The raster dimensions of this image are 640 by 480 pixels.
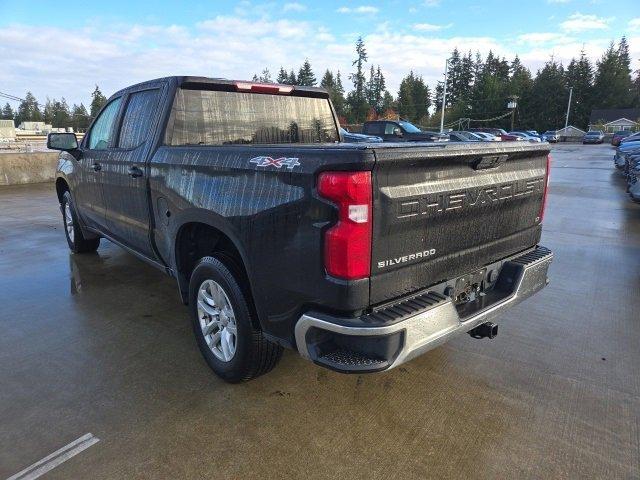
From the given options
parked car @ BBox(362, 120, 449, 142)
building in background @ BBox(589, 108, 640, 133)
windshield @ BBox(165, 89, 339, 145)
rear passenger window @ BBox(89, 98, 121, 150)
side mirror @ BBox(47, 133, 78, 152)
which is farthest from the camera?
building in background @ BBox(589, 108, 640, 133)

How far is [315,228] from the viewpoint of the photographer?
2.20 metres

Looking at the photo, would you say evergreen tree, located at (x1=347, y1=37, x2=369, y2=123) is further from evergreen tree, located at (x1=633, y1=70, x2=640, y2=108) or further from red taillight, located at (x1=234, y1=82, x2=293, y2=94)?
red taillight, located at (x1=234, y1=82, x2=293, y2=94)

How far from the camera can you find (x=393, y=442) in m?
2.53

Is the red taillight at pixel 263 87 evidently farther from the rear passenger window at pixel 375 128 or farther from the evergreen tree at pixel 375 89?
the evergreen tree at pixel 375 89

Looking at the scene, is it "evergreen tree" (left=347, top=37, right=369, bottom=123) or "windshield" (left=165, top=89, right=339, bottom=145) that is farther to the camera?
"evergreen tree" (left=347, top=37, right=369, bottom=123)

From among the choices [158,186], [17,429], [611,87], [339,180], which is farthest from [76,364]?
[611,87]

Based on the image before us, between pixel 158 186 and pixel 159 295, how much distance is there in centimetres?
165

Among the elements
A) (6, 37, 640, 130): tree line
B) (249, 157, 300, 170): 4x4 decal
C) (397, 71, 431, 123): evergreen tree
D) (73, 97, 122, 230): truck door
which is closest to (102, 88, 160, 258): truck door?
(73, 97, 122, 230): truck door

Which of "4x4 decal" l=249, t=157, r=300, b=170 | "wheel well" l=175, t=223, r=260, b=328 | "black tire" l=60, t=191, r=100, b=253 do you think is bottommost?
"black tire" l=60, t=191, r=100, b=253

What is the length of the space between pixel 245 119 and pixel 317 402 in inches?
92.4

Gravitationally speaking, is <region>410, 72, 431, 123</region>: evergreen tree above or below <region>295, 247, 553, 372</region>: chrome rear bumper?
above

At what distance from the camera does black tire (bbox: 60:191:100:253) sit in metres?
5.96

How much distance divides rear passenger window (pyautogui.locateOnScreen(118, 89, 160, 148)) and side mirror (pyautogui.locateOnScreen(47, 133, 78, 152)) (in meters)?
1.18

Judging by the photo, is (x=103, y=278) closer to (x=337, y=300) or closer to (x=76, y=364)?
(x=76, y=364)
